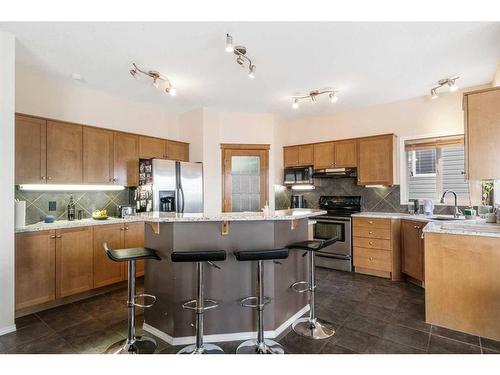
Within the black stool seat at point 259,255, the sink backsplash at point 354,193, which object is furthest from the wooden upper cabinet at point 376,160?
the black stool seat at point 259,255

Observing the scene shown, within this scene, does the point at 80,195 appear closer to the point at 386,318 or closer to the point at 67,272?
the point at 67,272

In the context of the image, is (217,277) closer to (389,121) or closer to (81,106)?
(81,106)

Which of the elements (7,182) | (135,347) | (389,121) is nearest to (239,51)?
(7,182)

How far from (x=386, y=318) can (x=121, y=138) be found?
4.08 metres

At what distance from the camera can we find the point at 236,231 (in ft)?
7.68

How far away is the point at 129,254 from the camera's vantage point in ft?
7.06

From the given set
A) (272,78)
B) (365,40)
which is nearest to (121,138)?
(272,78)

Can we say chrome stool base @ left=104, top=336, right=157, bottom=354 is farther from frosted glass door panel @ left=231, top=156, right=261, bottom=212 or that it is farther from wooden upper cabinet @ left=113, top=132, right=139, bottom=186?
frosted glass door panel @ left=231, top=156, right=261, bottom=212

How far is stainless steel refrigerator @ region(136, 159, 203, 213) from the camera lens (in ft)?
12.8

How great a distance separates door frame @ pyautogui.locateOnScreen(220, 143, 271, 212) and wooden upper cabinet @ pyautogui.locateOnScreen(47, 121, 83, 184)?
223 centimetres

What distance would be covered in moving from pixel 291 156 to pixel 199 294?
3760mm
